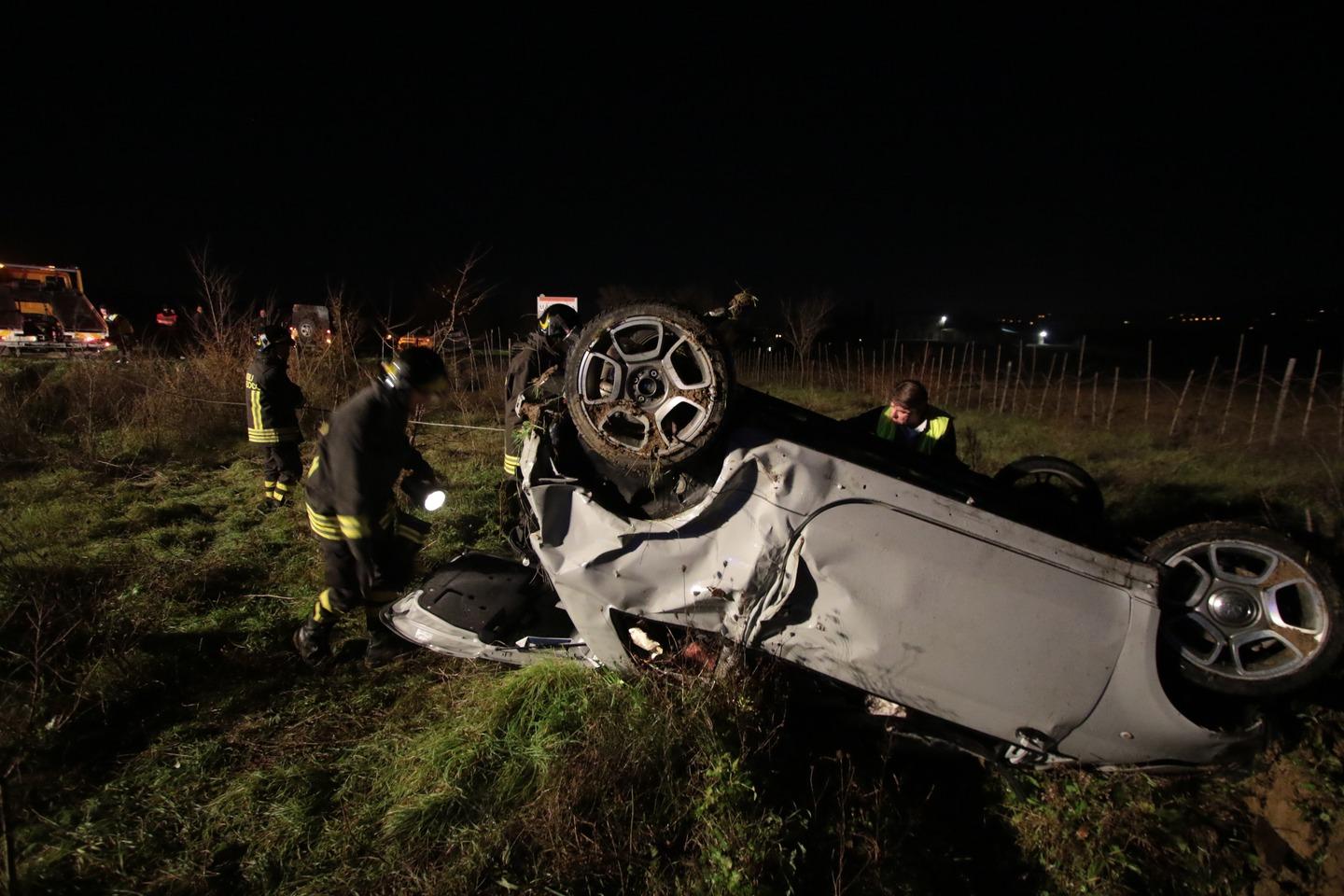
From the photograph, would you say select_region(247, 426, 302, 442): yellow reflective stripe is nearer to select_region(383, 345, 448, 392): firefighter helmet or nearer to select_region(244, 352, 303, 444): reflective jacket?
select_region(244, 352, 303, 444): reflective jacket

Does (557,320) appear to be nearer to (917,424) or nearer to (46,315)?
(917,424)

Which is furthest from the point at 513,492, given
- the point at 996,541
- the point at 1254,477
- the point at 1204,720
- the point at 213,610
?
the point at 1254,477

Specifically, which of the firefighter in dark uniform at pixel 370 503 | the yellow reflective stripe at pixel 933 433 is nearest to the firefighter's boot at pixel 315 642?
the firefighter in dark uniform at pixel 370 503

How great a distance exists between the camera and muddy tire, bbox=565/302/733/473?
2012 millimetres

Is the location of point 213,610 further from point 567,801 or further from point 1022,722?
point 1022,722

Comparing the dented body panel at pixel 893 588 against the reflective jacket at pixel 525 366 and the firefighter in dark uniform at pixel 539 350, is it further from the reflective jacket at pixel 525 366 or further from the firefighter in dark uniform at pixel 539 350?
the firefighter in dark uniform at pixel 539 350

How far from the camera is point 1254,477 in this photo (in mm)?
5836

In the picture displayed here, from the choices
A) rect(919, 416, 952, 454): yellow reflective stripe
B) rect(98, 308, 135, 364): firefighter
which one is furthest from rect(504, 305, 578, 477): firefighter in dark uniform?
rect(98, 308, 135, 364): firefighter

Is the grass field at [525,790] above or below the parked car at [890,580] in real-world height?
below

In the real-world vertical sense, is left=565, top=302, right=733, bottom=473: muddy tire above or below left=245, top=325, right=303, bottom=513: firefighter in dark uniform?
above

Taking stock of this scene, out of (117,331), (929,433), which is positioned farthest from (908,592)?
(117,331)

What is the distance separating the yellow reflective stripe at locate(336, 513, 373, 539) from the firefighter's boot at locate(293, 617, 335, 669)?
65cm

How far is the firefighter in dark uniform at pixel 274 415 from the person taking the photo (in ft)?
15.9

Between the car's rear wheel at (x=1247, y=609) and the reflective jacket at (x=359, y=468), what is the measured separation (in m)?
3.35
